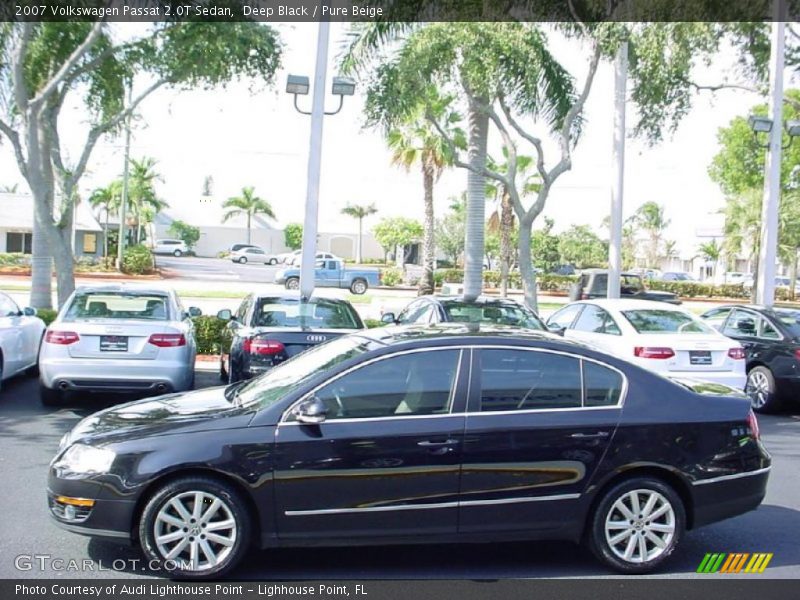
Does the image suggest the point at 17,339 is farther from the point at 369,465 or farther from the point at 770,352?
the point at 770,352

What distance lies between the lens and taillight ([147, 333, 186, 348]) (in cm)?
976

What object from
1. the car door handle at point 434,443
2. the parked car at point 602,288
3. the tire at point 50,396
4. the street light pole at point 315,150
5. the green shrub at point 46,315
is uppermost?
the street light pole at point 315,150

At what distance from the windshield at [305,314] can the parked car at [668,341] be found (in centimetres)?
285

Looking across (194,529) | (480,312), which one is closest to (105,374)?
(194,529)

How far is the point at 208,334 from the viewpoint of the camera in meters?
15.2

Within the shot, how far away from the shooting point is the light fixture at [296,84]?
13141mm

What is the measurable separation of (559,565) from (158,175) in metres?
60.1

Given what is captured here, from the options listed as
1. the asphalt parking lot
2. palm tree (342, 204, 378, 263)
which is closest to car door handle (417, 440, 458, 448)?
the asphalt parking lot

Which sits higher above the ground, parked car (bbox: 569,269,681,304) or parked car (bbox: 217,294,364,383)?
parked car (bbox: 569,269,681,304)

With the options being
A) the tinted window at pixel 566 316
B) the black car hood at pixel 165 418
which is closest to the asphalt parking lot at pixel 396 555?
the black car hood at pixel 165 418

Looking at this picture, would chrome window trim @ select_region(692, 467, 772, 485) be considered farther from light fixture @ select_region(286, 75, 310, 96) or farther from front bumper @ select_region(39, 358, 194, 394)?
light fixture @ select_region(286, 75, 310, 96)

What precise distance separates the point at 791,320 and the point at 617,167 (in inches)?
209

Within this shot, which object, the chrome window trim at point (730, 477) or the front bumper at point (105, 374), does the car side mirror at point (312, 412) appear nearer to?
the chrome window trim at point (730, 477)

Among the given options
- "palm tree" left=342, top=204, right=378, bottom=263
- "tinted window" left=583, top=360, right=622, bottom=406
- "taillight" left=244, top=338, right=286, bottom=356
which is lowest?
"taillight" left=244, top=338, right=286, bottom=356
